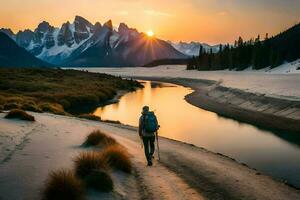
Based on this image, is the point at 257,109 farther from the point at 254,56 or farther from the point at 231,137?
the point at 254,56

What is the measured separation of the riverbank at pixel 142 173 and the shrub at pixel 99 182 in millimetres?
240

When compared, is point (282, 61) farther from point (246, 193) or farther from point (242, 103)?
point (246, 193)

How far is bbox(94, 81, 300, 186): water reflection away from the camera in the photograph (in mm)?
22516

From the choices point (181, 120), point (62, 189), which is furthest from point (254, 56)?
point (62, 189)

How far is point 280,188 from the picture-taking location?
1678cm

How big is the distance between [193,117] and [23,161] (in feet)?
107

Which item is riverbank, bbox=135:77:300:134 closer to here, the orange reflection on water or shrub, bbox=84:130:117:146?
the orange reflection on water

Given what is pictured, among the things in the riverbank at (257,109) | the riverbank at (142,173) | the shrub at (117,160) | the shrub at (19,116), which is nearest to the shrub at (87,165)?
the riverbank at (142,173)

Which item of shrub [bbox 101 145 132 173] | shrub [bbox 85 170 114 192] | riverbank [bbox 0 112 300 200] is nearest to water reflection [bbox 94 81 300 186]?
riverbank [bbox 0 112 300 200]

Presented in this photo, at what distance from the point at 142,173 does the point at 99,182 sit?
12.4 ft

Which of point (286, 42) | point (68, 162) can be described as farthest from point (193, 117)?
point (286, 42)

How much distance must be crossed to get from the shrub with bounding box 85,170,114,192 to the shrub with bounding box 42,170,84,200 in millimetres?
1251

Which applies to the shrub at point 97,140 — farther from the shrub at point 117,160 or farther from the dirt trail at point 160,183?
the shrub at point 117,160

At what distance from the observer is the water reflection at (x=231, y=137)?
22516 mm
